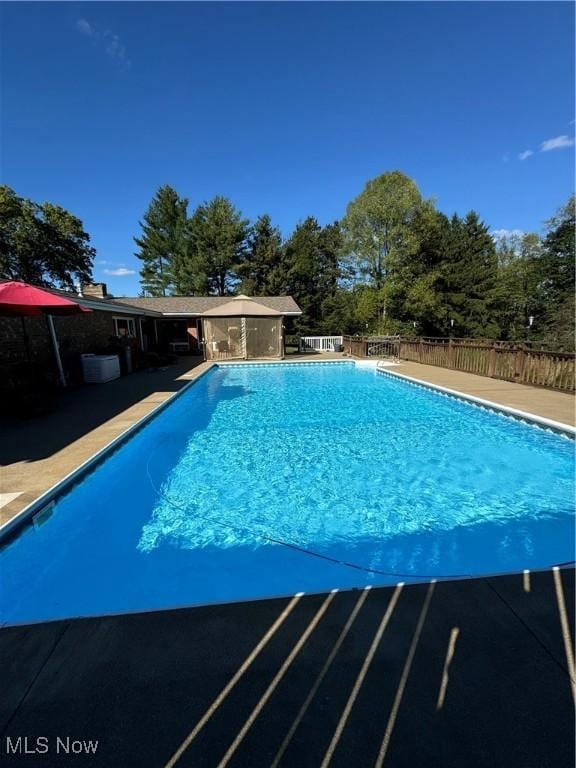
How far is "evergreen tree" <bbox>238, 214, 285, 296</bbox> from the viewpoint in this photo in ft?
86.0

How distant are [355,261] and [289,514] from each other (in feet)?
75.8

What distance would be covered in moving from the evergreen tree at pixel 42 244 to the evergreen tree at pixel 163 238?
4.68 m

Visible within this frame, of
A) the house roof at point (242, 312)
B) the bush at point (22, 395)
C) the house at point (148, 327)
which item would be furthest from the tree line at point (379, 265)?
the bush at point (22, 395)

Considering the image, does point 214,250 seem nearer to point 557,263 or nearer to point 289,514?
point 557,263

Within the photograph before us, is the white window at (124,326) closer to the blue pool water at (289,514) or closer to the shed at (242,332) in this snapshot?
the shed at (242,332)

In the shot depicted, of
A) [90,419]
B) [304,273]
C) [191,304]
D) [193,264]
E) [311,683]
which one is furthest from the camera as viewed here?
[193,264]

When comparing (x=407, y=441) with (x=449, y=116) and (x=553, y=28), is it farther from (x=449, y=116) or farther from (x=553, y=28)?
(x=449, y=116)

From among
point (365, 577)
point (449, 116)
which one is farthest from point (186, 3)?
point (365, 577)

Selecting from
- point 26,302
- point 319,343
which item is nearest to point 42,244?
point 319,343

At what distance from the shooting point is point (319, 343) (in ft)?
70.2

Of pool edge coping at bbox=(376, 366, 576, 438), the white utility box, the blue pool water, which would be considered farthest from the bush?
pool edge coping at bbox=(376, 366, 576, 438)

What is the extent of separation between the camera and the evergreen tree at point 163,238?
30.1m

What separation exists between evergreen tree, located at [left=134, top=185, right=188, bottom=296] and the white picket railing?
1508 cm

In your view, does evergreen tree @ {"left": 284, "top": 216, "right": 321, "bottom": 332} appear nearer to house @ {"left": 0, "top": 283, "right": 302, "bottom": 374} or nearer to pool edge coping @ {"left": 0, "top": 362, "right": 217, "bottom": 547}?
house @ {"left": 0, "top": 283, "right": 302, "bottom": 374}
